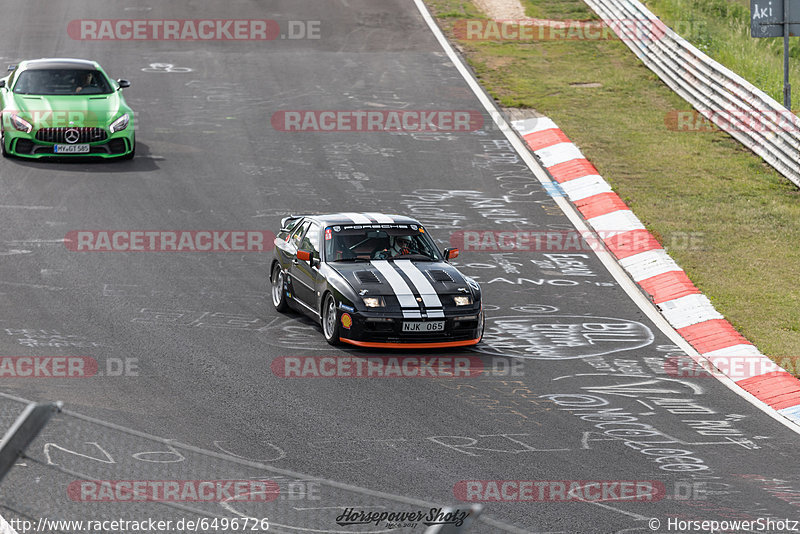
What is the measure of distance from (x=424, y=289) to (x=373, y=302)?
632 millimetres

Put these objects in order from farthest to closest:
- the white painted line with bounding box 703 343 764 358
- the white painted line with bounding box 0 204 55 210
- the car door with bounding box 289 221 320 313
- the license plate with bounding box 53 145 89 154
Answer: the license plate with bounding box 53 145 89 154, the white painted line with bounding box 0 204 55 210, the car door with bounding box 289 221 320 313, the white painted line with bounding box 703 343 764 358

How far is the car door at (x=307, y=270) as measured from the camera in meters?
12.4

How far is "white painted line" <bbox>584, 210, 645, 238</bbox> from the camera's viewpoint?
16484 millimetres

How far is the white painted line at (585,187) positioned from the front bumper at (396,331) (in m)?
7.00

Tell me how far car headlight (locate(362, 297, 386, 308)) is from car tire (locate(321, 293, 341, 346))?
0.40m

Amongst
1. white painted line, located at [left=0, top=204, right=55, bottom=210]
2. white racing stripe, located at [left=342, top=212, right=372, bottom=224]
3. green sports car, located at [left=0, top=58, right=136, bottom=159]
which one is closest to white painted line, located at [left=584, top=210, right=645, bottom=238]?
white racing stripe, located at [left=342, top=212, right=372, bottom=224]

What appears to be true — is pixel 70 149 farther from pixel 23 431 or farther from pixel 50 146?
pixel 23 431

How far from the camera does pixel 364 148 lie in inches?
814

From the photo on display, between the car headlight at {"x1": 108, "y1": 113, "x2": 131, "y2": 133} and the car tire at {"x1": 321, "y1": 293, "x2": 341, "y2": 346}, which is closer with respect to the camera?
the car tire at {"x1": 321, "y1": 293, "x2": 341, "y2": 346}

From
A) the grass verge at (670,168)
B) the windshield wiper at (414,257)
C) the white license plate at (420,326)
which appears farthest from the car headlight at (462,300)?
the grass verge at (670,168)

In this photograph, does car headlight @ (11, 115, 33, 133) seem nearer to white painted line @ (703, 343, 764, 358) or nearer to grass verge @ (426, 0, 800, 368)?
grass verge @ (426, 0, 800, 368)

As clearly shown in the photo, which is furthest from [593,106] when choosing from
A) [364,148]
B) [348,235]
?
[348,235]

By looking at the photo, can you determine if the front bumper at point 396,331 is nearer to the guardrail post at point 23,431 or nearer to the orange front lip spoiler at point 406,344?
the orange front lip spoiler at point 406,344

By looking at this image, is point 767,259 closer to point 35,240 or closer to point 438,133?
point 438,133
